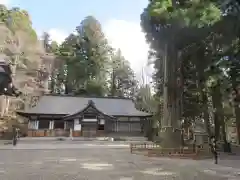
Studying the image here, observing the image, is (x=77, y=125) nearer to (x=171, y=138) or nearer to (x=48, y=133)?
(x=48, y=133)

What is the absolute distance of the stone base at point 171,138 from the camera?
49.5ft

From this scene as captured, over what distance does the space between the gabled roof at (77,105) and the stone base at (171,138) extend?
57.6 ft

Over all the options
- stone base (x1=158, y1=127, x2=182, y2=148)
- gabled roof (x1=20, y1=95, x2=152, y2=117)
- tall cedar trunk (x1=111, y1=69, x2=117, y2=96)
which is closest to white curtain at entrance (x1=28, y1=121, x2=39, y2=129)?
gabled roof (x1=20, y1=95, x2=152, y2=117)

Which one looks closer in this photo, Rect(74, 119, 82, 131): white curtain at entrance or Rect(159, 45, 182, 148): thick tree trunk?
Rect(159, 45, 182, 148): thick tree trunk

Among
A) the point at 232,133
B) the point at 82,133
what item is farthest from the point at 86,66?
the point at 232,133

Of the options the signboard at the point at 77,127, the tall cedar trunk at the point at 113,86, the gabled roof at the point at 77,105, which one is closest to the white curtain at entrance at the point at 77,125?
the signboard at the point at 77,127

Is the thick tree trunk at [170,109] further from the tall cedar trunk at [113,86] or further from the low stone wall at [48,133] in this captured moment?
the tall cedar trunk at [113,86]

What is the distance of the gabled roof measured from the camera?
107 ft

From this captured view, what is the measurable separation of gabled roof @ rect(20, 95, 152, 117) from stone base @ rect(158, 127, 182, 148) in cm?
1755

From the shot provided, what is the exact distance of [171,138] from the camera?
15.2m

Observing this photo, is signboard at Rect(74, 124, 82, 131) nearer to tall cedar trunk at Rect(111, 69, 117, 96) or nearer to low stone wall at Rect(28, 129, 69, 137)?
low stone wall at Rect(28, 129, 69, 137)

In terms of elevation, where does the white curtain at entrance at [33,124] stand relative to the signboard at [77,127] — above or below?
above

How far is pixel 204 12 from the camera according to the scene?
22.5ft

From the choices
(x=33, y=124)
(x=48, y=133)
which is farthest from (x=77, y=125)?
(x=33, y=124)
